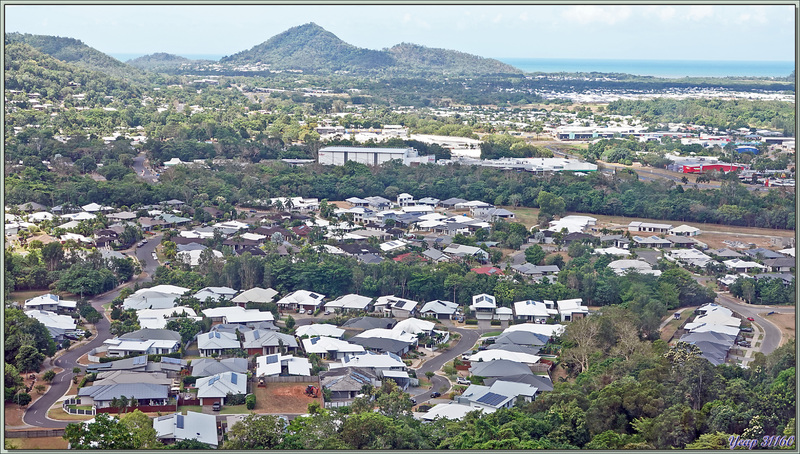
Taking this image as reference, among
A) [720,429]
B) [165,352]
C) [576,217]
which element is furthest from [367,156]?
[720,429]

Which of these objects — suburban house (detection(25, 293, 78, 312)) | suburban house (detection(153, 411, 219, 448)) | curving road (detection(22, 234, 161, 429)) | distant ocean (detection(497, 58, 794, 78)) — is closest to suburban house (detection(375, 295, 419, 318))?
curving road (detection(22, 234, 161, 429))

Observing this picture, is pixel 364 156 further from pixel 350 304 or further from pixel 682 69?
pixel 682 69

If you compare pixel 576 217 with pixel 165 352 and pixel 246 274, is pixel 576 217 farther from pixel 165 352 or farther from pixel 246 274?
pixel 165 352

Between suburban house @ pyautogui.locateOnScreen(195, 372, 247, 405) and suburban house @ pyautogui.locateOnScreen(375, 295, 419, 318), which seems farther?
suburban house @ pyautogui.locateOnScreen(375, 295, 419, 318)

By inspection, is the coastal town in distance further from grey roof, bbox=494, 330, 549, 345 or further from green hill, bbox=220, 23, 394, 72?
green hill, bbox=220, 23, 394, 72

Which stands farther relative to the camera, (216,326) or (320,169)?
(320,169)

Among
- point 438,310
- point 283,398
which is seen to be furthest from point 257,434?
point 438,310
